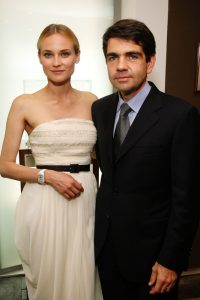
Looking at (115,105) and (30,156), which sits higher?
(115,105)

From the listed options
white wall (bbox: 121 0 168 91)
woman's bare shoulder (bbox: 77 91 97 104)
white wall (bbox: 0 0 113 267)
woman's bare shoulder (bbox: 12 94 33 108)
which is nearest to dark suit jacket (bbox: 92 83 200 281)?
woman's bare shoulder (bbox: 77 91 97 104)

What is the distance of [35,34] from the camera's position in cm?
233

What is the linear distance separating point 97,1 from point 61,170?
1.47 meters

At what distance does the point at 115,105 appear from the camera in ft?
4.85

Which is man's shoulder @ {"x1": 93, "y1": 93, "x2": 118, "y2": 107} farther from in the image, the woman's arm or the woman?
the woman's arm

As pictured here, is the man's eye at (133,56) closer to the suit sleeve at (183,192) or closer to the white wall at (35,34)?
the suit sleeve at (183,192)

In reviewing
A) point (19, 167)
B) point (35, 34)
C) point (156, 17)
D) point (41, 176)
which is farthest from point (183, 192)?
point (35, 34)

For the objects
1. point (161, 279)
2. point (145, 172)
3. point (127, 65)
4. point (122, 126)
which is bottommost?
point (161, 279)

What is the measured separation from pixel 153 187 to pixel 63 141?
0.51 metres

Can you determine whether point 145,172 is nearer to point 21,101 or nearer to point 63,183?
point 63,183

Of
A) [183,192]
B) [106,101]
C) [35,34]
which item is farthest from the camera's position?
[35,34]

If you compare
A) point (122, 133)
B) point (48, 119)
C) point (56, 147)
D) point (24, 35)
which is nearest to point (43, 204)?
point (56, 147)

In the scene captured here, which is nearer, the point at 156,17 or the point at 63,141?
the point at 63,141

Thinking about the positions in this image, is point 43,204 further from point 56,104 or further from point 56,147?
point 56,104
